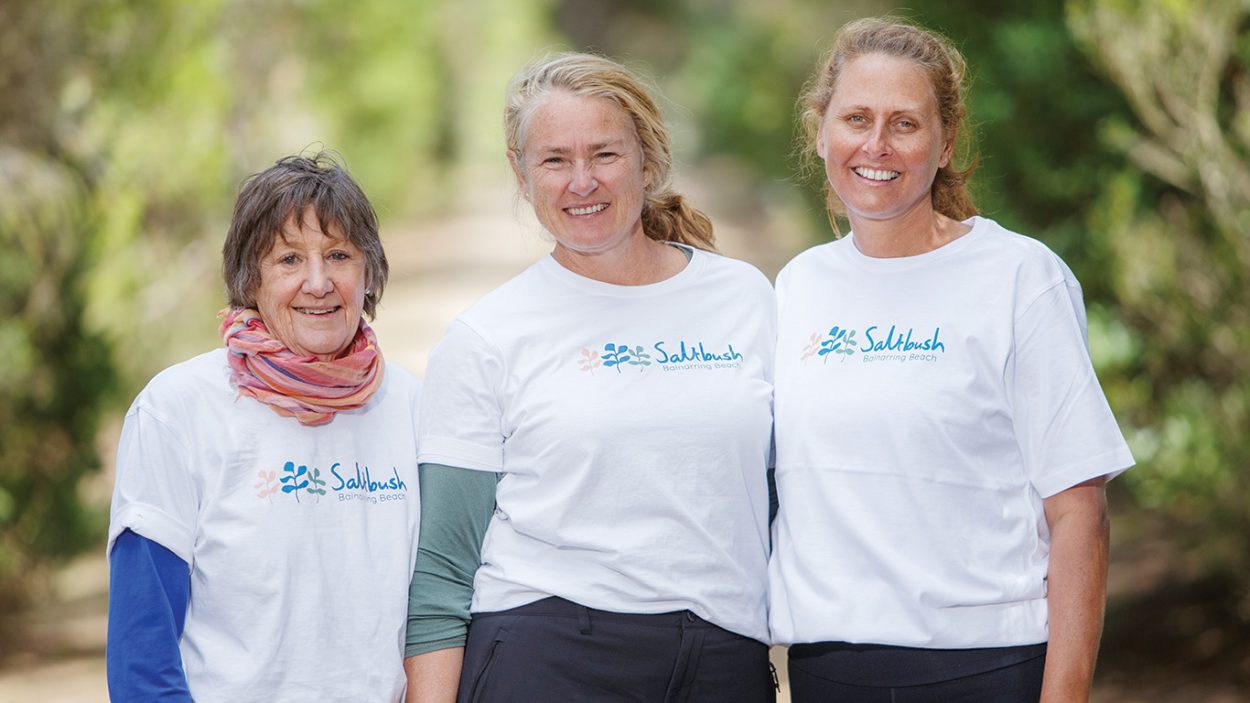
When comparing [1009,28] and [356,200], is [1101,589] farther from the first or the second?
[1009,28]

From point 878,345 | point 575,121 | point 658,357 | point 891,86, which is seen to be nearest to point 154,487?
point 658,357

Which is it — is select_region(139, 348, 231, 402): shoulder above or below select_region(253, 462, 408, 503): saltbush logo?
above

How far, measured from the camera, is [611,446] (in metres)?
3.06

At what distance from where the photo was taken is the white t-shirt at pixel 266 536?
283 cm

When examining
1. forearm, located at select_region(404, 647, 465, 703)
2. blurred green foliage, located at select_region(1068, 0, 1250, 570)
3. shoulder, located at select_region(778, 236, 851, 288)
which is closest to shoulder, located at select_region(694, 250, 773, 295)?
shoulder, located at select_region(778, 236, 851, 288)

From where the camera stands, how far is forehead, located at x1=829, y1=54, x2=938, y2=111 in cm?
313

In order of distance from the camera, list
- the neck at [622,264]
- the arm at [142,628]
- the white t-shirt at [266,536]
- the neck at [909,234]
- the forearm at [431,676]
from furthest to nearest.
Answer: the neck at [622,264] → the neck at [909,234] → the forearm at [431,676] → the white t-shirt at [266,536] → the arm at [142,628]

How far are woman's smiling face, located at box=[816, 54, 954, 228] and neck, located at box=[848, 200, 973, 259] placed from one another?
0.07 ft

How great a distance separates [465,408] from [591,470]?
11.9 inches

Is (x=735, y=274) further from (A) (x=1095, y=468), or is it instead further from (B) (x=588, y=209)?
(A) (x=1095, y=468)

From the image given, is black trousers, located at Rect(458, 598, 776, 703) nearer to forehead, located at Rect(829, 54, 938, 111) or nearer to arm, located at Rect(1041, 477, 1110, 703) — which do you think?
arm, located at Rect(1041, 477, 1110, 703)

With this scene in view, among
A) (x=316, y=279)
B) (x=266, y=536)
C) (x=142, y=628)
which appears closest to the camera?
(x=142, y=628)

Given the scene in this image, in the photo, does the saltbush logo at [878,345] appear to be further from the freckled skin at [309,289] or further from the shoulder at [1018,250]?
the freckled skin at [309,289]

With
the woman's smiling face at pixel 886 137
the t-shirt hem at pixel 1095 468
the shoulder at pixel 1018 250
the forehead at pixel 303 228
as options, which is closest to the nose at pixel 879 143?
the woman's smiling face at pixel 886 137
